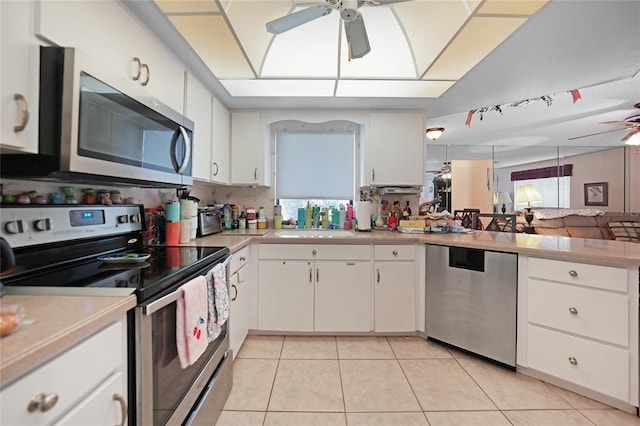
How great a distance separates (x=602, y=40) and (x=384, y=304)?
7.75ft

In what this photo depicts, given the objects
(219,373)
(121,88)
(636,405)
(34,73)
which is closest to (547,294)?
(636,405)

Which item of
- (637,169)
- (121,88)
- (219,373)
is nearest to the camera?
(121,88)

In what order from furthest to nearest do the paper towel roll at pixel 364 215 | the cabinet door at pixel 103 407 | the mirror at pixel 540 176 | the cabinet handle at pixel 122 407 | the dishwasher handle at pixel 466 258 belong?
the mirror at pixel 540 176
the paper towel roll at pixel 364 215
the dishwasher handle at pixel 466 258
the cabinet handle at pixel 122 407
the cabinet door at pixel 103 407

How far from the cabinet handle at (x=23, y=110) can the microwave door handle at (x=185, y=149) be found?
679mm

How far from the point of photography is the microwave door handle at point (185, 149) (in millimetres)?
1504

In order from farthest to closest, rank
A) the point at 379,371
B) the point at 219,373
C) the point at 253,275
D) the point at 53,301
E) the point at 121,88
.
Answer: the point at 253,275 < the point at 379,371 < the point at 219,373 < the point at 121,88 < the point at 53,301

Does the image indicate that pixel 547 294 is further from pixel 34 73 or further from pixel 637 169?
pixel 637 169

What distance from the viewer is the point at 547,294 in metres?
1.81

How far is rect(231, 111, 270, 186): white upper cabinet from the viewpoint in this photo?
9.16 feet

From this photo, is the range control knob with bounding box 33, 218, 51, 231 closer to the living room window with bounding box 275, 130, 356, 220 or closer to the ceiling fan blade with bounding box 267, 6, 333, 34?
the ceiling fan blade with bounding box 267, 6, 333, 34

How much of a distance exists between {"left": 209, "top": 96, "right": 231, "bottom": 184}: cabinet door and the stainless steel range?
3.22 ft

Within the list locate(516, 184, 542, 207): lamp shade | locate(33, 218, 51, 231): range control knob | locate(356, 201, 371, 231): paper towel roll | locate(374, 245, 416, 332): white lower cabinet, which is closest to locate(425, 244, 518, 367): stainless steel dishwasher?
locate(374, 245, 416, 332): white lower cabinet

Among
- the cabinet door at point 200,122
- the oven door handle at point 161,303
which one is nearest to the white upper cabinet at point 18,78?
the oven door handle at point 161,303

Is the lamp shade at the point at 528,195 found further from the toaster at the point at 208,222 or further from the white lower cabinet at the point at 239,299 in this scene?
the toaster at the point at 208,222
